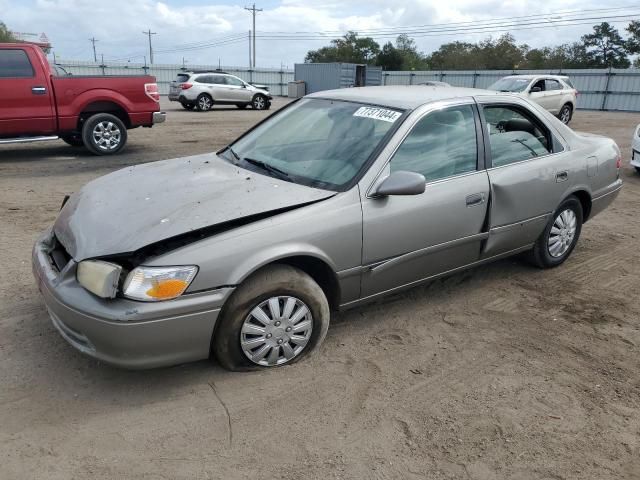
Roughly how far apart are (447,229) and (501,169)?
0.76 metres

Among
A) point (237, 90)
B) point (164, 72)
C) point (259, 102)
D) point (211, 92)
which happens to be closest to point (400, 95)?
point (211, 92)

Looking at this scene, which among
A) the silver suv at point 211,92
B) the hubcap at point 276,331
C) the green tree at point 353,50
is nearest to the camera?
the hubcap at point 276,331

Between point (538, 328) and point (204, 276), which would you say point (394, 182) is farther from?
point (538, 328)

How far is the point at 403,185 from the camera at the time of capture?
323 centimetres

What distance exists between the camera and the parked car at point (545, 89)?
1595 cm

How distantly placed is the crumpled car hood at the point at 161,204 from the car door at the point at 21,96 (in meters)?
6.13

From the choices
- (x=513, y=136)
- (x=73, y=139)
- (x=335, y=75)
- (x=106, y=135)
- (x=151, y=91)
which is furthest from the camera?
(x=335, y=75)

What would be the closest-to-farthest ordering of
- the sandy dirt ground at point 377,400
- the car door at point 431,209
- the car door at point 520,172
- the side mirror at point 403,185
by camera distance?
the sandy dirt ground at point 377,400 < the side mirror at point 403,185 < the car door at point 431,209 < the car door at point 520,172

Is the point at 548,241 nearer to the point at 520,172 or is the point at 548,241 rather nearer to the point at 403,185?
the point at 520,172

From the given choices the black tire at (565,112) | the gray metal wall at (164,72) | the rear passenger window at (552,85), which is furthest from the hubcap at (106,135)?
the gray metal wall at (164,72)

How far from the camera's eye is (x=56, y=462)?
2424 millimetres

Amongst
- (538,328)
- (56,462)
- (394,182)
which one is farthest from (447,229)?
(56,462)

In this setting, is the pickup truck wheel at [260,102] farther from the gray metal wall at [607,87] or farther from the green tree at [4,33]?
the green tree at [4,33]

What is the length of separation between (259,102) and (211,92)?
7.67 ft
